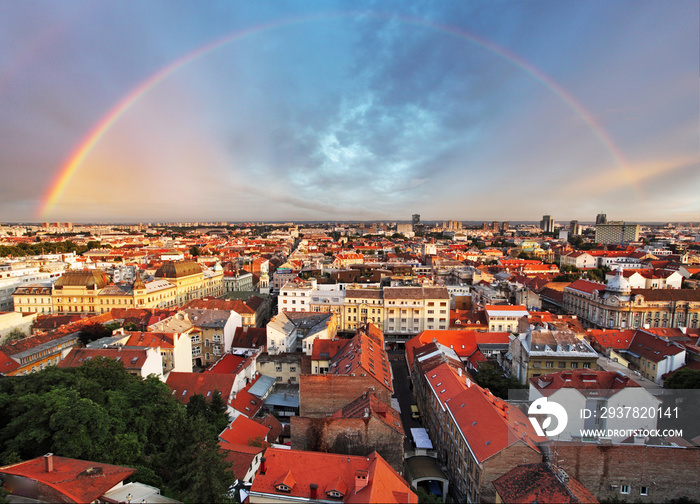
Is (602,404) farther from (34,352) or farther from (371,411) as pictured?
(34,352)

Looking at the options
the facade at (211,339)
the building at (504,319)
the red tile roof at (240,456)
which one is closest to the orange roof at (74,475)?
the red tile roof at (240,456)

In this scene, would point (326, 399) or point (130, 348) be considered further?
point (130, 348)

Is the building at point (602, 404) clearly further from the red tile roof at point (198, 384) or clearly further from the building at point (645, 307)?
the building at point (645, 307)

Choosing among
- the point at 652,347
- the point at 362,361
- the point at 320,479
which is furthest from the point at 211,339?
the point at 652,347

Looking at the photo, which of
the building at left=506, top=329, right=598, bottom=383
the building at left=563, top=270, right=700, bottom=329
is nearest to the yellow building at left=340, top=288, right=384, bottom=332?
the building at left=506, top=329, right=598, bottom=383

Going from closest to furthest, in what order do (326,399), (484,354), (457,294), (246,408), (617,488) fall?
(617,488) → (326,399) → (246,408) → (484,354) → (457,294)

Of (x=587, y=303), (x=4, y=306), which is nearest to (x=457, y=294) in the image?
(x=587, y=303)

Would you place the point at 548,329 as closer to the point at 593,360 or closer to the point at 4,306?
the point at 593,360
